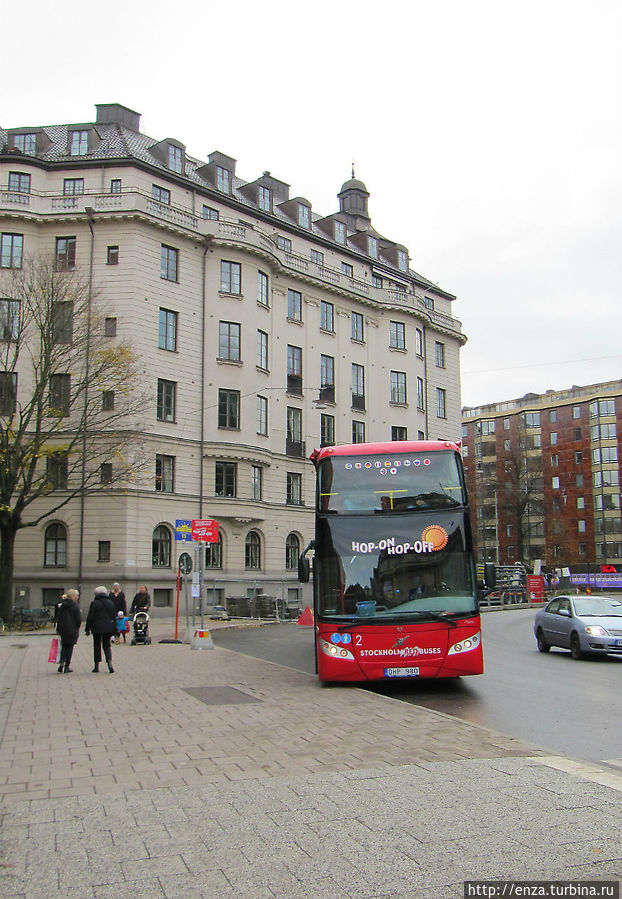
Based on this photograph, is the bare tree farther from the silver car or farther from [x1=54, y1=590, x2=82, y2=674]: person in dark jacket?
the silver car

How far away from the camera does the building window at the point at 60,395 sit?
100ft

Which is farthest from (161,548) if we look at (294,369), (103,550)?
(294,369)

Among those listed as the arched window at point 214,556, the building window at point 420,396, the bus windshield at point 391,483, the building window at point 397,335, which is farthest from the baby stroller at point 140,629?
the building window at point 420,396

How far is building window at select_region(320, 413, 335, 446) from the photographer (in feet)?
157

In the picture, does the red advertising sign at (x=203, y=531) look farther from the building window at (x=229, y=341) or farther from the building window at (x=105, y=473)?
the building window at (x=229, y=341)

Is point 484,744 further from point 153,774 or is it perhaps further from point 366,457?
point 366,457

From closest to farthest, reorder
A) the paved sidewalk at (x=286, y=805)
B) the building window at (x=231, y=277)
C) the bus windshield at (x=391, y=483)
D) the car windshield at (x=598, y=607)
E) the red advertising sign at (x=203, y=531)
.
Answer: the paved sidewalk at (x=286, y=805) < the bus windshield at (x=391, y=483) < the car windshield at (x=598, y=607) < the red advertising sign at (x=203, y=531) < the building window at (x=231, y=277)

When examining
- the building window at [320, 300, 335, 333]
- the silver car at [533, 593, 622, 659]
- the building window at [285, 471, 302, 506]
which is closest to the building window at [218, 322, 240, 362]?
the building window at [285, 471, 302, 506]

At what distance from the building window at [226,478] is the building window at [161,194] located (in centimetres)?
1338

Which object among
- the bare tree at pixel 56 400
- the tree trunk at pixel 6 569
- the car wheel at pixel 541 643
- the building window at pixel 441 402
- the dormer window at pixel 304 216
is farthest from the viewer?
the building window at pixel 441 402

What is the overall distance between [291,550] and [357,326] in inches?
618

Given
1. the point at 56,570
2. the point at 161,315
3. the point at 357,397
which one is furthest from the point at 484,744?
the point at 357,397

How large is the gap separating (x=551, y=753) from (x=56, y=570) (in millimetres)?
32205

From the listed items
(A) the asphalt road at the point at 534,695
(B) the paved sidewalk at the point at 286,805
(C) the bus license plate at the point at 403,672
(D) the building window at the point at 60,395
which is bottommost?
(A) the asphalt road at the point at 534,695
